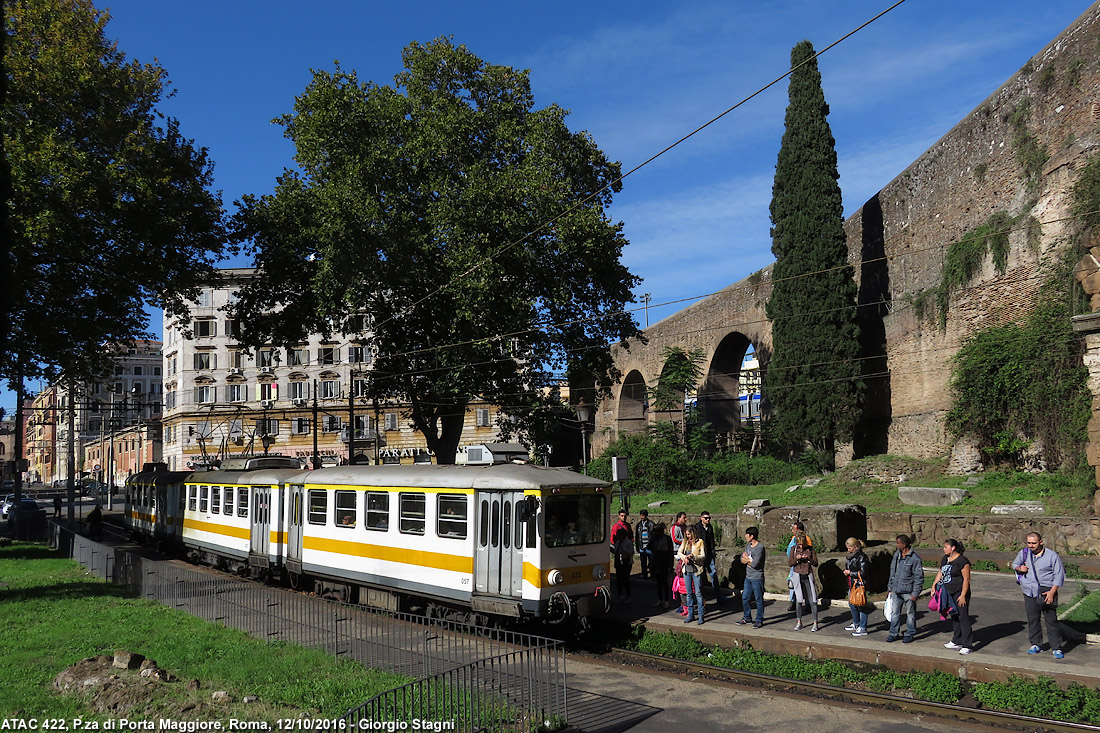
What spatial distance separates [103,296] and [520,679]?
1777 cm

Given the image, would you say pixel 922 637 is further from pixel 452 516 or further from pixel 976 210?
pixel 976 210

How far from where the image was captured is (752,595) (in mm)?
12906

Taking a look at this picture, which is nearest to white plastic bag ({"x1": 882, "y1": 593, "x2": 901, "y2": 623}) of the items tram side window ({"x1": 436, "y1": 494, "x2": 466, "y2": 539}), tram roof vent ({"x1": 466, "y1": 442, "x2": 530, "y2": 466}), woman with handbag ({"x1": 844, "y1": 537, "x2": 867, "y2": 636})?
woman with handbag ({"x1": 844, "y1": 537, "x2": 867, "y2": 636})

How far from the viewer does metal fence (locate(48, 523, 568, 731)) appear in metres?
7.67

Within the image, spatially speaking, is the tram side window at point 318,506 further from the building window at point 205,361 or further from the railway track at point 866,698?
the building window at point 205,361

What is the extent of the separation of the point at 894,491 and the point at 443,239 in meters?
15.9

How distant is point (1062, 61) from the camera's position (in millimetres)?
21922

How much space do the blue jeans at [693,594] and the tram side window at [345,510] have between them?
6631 millimetres

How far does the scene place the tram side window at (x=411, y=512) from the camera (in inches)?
546

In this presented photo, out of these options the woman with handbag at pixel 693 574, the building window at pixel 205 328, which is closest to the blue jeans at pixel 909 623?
the woman with handbag at pixel 693 574

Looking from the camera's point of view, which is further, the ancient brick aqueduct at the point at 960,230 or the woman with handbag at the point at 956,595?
the ancient brick aqueduct at the point at 960,230

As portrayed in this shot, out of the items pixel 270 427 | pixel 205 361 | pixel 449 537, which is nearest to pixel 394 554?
pixel 449 537

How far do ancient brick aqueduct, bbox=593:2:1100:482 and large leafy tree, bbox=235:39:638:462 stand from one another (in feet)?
33.4

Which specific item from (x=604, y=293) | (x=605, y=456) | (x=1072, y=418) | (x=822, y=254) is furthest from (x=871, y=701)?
(x=605, y=456)
